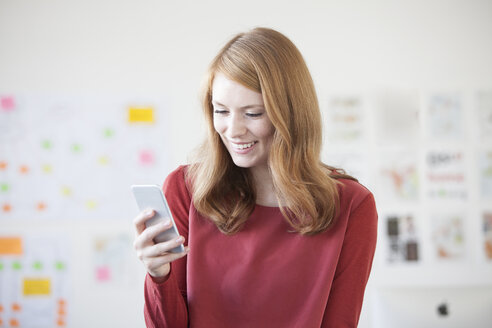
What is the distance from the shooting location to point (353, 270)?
50.0 inches

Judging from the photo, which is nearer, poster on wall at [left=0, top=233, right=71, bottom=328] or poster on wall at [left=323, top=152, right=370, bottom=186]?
poster on wall at [left=0, top=233, right=71, bottom=328]

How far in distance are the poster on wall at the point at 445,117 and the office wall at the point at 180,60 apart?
0.04 metres

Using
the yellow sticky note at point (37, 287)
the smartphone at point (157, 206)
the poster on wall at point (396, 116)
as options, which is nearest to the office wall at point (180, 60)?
the poster on wall at point (396, 116)

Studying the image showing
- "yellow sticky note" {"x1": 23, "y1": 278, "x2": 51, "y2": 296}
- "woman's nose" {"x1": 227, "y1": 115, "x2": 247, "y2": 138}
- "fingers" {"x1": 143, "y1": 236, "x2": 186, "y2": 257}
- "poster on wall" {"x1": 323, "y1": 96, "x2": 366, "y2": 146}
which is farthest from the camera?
"poster on wall" {"x1": 323, "y1": 96, "x2": 366, "y2": 146}

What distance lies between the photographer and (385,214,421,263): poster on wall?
301 cm

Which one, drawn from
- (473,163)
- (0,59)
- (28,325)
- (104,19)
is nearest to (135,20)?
(104,19)

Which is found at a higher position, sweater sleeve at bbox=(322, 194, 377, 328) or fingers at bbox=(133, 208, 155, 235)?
fingers at bbox=(133, 208, 155, 235)

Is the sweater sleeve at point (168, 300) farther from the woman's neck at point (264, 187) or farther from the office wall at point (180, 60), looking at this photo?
the office wall at point (180, 60)

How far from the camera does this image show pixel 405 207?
303 centimetres

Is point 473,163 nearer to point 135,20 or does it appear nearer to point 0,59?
point 135,20

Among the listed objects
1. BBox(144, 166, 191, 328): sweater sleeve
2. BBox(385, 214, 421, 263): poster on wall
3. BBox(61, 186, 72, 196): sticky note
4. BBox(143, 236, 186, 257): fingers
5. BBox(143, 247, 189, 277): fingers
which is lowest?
BBox(385, 214, 421, 263): poster on wall

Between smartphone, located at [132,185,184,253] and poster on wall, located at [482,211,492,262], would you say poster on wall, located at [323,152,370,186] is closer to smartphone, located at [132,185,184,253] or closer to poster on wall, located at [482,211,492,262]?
poster on wall, located at [482,211,492,262]

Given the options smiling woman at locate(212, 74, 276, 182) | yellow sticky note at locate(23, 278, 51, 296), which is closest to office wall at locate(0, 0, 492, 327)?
yellow sticky note at locate(23, 278, 51, 296)

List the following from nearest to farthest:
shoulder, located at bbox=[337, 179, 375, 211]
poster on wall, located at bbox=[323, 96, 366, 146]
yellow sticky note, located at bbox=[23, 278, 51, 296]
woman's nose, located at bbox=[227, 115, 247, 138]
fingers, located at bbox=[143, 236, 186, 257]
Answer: fingers, located at bbox=[143, 236, 186, 257] < woman's nose, located at bbox=[227, 115, 247, 138] < shoulder, located at bbox=[337, 179, 375, 211] < yellow sticky note, located at bbox=[23, 278, 51, 296] < poster on wall, located at bbox=[323, 96, 366, 146]
